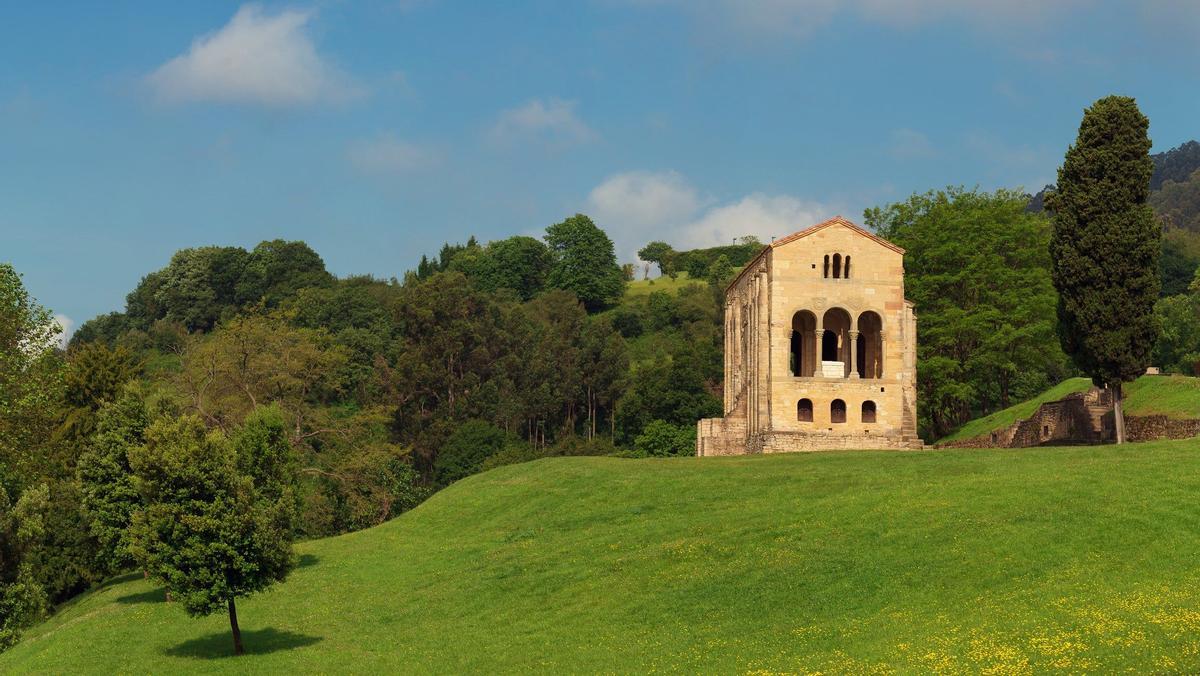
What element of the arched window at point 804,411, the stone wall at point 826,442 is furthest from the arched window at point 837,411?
the stone wall at point 826,442

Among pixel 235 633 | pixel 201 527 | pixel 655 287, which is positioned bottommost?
pixel 235 633

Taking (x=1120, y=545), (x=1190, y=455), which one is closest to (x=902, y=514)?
(x=1120, y=545)

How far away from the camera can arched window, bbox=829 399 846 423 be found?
223 feet

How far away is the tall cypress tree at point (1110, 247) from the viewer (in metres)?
54.2

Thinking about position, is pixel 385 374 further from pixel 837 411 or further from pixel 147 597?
pixel 147 597

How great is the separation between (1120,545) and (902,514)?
25.6ft

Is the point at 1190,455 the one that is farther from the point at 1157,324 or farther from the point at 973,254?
the point at 973,254

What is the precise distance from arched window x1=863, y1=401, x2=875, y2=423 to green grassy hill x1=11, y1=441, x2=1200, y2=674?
44.8 feet

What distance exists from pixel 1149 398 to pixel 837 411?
16.0 meters

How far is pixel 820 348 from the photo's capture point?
68.9 metres

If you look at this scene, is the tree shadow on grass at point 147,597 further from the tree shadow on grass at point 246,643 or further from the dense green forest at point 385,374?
the tree shadow on grass at point 246,643

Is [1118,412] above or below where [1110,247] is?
below

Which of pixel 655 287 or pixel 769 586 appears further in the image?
pixel 655 287

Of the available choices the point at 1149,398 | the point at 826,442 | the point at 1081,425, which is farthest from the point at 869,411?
the point at 1149,398
